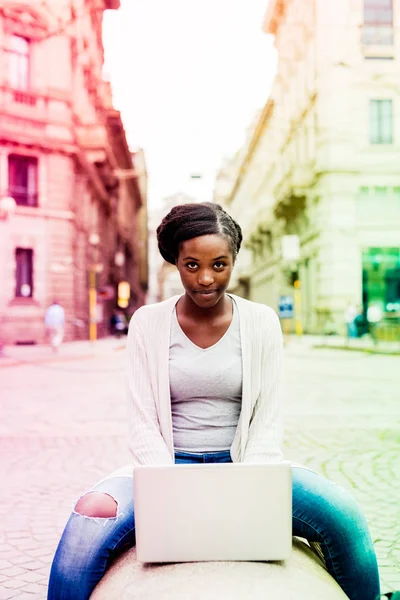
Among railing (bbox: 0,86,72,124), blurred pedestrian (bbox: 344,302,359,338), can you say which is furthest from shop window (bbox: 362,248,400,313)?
railing (bbox: 0,86,72,124)

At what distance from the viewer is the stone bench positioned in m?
1.55

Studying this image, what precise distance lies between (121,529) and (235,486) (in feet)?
1.35

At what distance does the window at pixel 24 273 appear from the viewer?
79.1ft

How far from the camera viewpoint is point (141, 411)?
208cm

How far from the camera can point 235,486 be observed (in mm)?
1629

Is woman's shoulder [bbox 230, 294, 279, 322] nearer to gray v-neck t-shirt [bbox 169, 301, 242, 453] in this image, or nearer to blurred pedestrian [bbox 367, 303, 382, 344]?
gray v-neck t-shirt [bbox 169, 301, 242, 453]

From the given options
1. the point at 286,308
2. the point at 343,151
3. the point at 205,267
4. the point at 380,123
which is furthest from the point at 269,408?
the point at 380,123

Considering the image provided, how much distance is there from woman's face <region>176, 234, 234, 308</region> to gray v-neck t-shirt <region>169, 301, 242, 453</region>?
0.52 ft

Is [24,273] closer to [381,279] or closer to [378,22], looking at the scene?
[381,279]

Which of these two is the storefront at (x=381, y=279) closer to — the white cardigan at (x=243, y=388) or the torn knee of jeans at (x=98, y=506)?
the white cardigan at (x=243, y=388)

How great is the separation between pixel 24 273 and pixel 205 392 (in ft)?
76.2

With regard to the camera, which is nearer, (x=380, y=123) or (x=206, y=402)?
(x=206, y=402)

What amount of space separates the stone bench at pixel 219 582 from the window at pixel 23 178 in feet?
78.6

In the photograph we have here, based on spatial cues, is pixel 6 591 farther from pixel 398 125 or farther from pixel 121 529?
pixel 398 125
